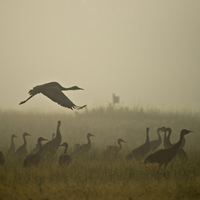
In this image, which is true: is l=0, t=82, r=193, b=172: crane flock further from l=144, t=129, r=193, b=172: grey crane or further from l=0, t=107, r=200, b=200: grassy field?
l=0, t=107, r=200, b=200: grassy field

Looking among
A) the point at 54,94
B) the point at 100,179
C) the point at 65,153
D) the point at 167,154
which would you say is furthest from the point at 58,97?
the point at 167,154

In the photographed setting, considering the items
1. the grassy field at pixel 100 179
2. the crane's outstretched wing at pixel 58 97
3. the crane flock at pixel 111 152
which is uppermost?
the crane's outstretched wing at pixel 58 97

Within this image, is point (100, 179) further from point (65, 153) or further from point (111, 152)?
point (111, 152)

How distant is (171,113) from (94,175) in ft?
44.9

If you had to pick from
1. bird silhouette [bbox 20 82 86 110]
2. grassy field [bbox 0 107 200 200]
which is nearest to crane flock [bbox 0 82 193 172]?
bird silhouette [bbox 20 82 86 110]

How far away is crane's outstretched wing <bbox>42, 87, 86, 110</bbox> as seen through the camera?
7586 mm

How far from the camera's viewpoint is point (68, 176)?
23.4 feet

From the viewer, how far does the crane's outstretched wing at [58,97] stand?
7586 mm

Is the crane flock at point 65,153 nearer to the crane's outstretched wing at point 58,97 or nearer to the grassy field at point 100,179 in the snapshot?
the crane's outstretched wing at point 58,97

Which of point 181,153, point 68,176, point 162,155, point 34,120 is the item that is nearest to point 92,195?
point 68,176

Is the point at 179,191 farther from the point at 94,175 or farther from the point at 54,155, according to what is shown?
the point at 54,155

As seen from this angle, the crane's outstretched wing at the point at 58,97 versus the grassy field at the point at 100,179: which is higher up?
the crane's outstretched wing at the point at 58,97

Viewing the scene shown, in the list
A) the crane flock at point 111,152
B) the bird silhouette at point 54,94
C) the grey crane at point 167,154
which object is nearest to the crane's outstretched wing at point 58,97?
the bird silhouette at point 54,94

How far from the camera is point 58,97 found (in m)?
7.91
